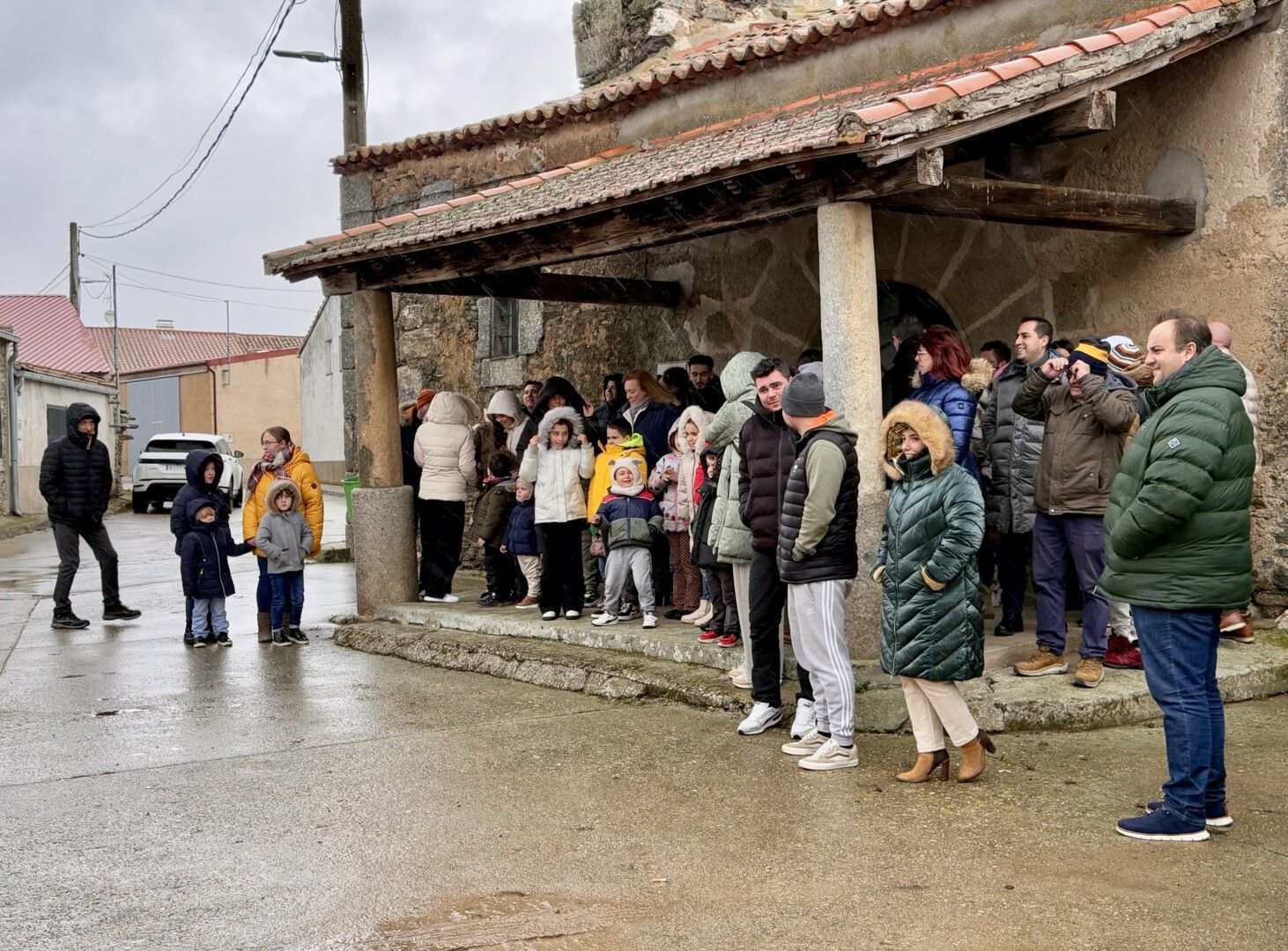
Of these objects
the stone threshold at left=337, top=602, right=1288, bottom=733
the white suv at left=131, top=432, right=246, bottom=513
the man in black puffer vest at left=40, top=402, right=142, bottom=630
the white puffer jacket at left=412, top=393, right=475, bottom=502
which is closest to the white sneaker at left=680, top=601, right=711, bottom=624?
the stone threshold at left=337, top=602, right=1288, bottom=733

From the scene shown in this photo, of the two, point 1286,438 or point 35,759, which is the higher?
point 1286,438

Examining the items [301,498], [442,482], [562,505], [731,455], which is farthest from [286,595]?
[731,455]

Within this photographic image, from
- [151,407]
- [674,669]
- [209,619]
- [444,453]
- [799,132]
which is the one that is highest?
[151,407]

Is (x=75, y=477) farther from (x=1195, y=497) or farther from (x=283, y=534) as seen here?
(x=1195, y=497)

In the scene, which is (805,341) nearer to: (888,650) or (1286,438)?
(1286,438)

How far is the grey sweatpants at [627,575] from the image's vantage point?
8016 millimetres

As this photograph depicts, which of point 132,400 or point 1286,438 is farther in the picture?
point 132,400

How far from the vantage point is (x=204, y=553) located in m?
9.26

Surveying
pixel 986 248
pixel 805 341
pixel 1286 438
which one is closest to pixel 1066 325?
pixel 986 248

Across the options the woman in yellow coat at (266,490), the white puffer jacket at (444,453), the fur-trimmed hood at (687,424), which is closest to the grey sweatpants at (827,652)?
the fur-trimmed hood at (687,424)

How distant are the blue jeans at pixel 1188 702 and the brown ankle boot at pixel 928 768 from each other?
3.17 ft

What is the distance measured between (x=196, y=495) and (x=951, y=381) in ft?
18.0

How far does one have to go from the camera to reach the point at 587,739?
607 cm

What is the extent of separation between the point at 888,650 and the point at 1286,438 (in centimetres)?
324
